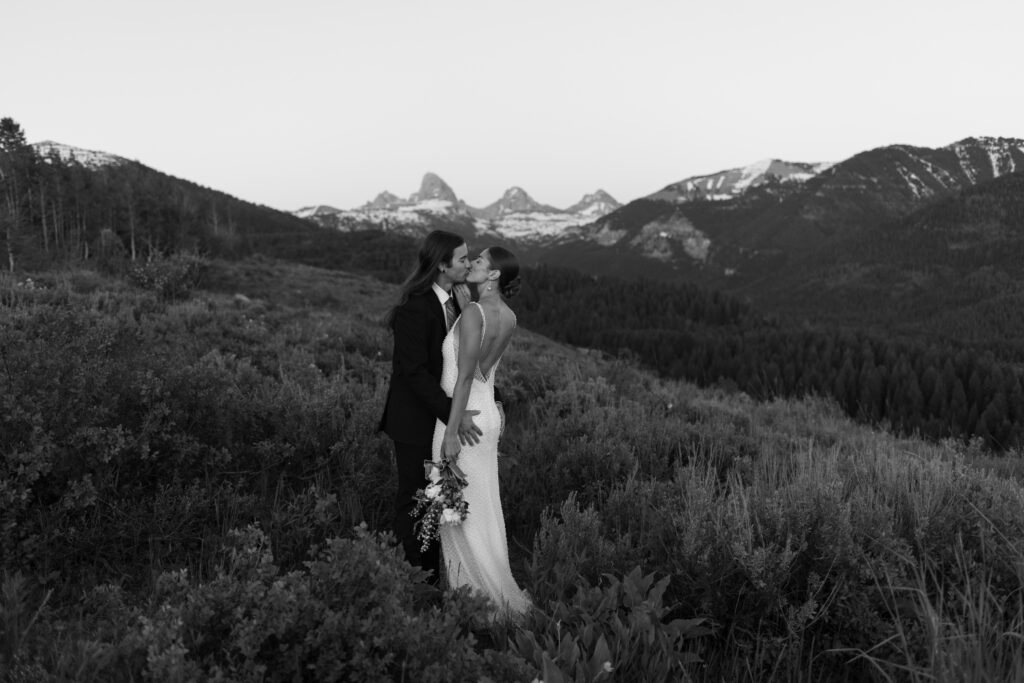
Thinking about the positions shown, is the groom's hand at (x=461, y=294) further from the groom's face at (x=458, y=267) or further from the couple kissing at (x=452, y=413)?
the groom's face at (x=458, y=267)

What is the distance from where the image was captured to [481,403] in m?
3.90

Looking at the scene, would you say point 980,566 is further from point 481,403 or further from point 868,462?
point 481,403

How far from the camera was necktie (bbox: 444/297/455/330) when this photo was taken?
4.09 meters

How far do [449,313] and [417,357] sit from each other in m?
0.41

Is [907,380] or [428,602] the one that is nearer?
[428,602]

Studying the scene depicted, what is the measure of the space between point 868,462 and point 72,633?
19.4 feet

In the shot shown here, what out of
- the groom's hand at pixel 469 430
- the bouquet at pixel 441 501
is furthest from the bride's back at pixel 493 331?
the bouquet at pixel 441 501

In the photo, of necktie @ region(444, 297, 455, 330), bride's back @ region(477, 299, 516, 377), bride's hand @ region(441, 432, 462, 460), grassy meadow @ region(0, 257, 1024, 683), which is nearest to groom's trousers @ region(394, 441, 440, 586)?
bride's hand @ region(441, 432, 462, 460)

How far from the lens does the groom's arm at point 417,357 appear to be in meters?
3.82

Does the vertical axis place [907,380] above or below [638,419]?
below

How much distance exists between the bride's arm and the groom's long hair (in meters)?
0.42

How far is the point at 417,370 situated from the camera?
3873 millimetres

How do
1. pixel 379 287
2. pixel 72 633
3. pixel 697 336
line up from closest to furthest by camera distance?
1. pixel 72 633
2. pixel 379 287
3. pixel 697 336

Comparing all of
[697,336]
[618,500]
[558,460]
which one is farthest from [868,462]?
→ [697,336]
